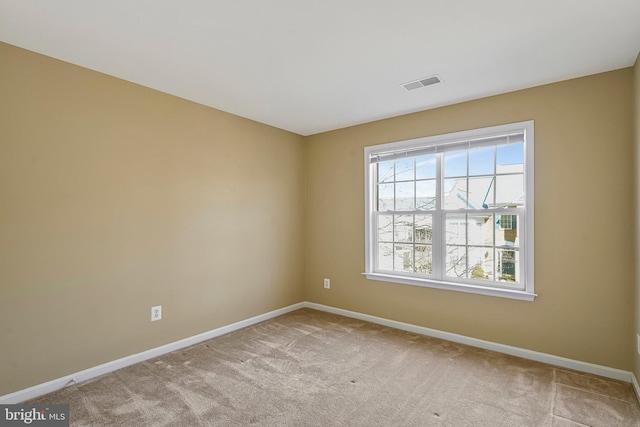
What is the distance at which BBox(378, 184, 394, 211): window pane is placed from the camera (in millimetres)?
3936

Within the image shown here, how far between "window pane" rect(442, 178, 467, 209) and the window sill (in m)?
0.80

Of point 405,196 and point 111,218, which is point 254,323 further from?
point 405,196

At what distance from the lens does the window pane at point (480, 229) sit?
126 inches

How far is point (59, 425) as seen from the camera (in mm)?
2018

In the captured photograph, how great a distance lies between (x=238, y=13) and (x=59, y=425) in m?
2.69

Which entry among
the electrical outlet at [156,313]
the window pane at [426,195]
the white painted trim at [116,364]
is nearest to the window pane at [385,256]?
the window pane at [426,195]

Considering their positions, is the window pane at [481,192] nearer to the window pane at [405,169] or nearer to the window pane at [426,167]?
the window pane at [426,167]

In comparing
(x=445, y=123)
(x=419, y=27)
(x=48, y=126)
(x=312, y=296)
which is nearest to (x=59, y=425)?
(x=48, y=126)

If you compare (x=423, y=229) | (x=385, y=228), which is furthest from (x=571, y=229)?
(x=385, y=228)

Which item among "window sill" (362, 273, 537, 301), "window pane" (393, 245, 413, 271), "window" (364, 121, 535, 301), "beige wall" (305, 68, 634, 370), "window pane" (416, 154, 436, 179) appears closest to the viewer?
"beige wall" (305, 68, 634, 370)

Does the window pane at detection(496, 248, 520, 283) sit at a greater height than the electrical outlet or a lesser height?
greater

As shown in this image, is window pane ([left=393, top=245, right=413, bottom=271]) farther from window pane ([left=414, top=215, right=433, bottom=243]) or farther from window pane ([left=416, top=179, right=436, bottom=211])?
window pane ([left=416, top=179, right=436, bottom=211])

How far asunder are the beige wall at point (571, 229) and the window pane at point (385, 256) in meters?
0.49

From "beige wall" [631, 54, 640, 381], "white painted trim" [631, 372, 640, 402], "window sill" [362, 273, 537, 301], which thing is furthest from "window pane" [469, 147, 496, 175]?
"white painted trim" [631, 372, 640, 402]
